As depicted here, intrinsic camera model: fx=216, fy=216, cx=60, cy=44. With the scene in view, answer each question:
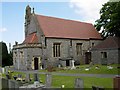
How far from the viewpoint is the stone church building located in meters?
35.0

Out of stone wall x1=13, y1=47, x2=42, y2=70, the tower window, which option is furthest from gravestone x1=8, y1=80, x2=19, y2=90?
the tower window

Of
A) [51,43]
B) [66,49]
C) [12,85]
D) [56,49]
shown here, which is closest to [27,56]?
[51,43]

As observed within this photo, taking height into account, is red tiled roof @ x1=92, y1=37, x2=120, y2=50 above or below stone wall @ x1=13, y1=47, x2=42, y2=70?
above

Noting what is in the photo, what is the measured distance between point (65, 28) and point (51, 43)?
5.91 meters

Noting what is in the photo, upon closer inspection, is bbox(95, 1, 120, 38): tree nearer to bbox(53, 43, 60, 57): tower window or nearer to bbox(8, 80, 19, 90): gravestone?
bbox(53, 43, 60, 57): tower window

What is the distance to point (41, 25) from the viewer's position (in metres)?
36.7

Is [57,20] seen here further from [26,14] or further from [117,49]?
[117,49]

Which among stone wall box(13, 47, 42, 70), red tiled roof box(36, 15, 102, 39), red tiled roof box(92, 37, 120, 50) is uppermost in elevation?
red tiled roof box(36, 15, 102, 39)

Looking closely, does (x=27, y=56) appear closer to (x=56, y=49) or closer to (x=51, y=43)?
(x=51, y=43)

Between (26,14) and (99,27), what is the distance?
53.2 ft

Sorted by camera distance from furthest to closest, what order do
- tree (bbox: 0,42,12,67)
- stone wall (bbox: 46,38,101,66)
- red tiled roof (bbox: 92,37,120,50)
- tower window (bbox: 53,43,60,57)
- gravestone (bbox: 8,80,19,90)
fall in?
tree (bbox: 0,42,12,67) < tower window (bbox: 53,43,60,57) < stone wall (bbox: 46,38,101,66) < red tiled roof (bbox: 92,37,120,50) < gravestone (bbox: 8,80,19,90)

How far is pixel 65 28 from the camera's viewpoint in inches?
1596

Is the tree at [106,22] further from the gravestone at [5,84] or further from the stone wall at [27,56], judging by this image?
the gravestone at [5,84]

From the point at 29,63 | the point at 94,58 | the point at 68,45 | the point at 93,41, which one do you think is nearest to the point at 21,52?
the point at 29,63
